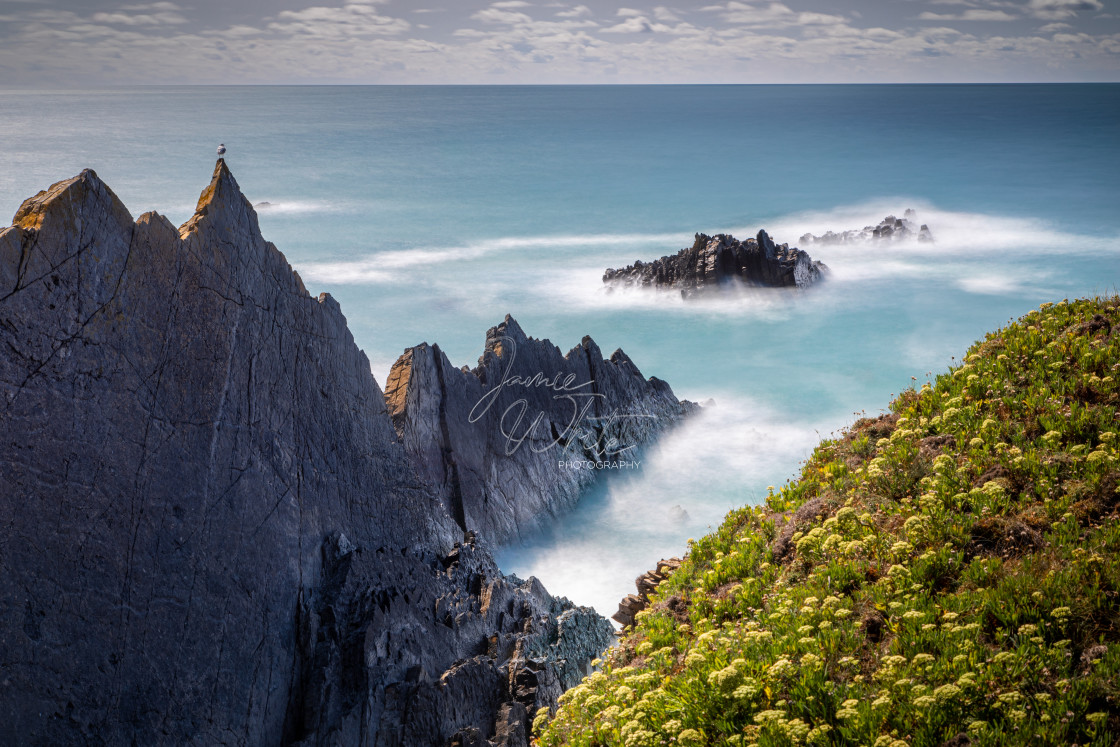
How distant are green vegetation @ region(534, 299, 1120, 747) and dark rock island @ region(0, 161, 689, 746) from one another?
2.30 m

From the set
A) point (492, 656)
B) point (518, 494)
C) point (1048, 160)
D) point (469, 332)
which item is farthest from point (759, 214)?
point (492, 656)

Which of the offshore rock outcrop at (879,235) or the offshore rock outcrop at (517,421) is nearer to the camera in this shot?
the offshore rock outcrop at (517,421)

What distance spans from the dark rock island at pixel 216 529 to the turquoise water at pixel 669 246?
234 inches

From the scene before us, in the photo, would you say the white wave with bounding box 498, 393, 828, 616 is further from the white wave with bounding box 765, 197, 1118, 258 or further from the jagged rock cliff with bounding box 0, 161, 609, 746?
the white wave with bounding box 765, 197, 1118, 258

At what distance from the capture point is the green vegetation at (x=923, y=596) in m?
5.92

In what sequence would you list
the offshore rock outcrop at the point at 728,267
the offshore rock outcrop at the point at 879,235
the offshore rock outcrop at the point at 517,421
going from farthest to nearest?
the offshore rock outcrop at the point at 879,235
the offshore rock outcrop at the point at 728,267
the offshore rock outcrop at the point at 517,421

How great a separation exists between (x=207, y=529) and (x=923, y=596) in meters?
7.76

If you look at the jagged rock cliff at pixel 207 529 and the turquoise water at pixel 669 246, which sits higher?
the turquoise water at pixel 669 246

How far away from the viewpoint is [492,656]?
421 inches

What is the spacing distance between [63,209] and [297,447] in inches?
159

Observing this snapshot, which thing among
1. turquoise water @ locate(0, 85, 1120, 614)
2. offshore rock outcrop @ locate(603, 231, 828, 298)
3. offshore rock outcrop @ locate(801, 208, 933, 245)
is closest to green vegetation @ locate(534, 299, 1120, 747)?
turquoise water @ locate(0, 85, 1120, 614)

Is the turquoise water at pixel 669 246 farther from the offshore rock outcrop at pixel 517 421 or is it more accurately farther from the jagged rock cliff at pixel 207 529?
the jagged rock cliff at pixel 207 529

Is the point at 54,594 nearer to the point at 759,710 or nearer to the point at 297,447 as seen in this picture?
the point at 297,447

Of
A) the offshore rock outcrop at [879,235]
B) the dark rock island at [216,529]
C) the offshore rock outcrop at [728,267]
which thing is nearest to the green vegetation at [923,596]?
the dark rock island at [216,529]
